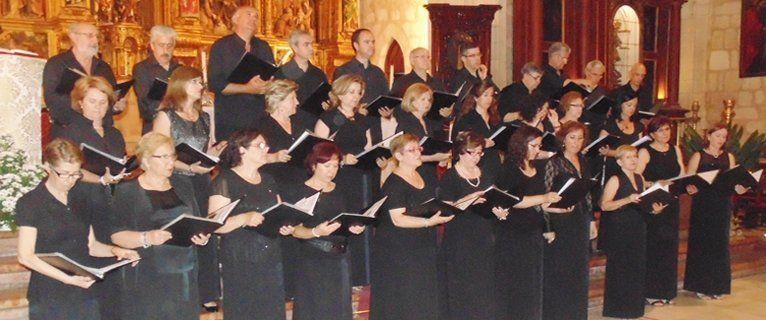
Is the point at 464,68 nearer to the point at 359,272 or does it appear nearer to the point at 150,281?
the point at 359,272

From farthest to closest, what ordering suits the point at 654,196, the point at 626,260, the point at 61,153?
the point at 626,260
the point at 654,196
the point at 61,153

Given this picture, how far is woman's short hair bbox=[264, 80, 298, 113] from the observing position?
4.95 metres

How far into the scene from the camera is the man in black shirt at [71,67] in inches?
200

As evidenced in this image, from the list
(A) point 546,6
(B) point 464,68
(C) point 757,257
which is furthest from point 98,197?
(A) point 546,6

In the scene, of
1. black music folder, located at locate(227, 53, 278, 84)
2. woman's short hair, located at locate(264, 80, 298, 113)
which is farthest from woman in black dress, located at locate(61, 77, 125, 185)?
woman's short hair, located at locate(264, 80, 298, 113)

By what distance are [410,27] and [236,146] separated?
818 centimetres

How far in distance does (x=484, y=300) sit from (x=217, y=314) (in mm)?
1579

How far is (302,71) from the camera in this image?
19.4 feet

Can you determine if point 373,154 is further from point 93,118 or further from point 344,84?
point 93,118

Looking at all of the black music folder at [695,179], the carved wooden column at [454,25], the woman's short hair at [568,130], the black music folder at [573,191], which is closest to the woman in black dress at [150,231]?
the black music folder at [573,191]

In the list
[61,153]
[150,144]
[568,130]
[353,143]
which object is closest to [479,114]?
[568,130]

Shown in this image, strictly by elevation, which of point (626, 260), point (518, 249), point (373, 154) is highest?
point (373, 154)

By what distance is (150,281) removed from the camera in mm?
4031

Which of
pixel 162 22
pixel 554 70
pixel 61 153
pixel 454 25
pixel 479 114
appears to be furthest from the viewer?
pixel 454 25
